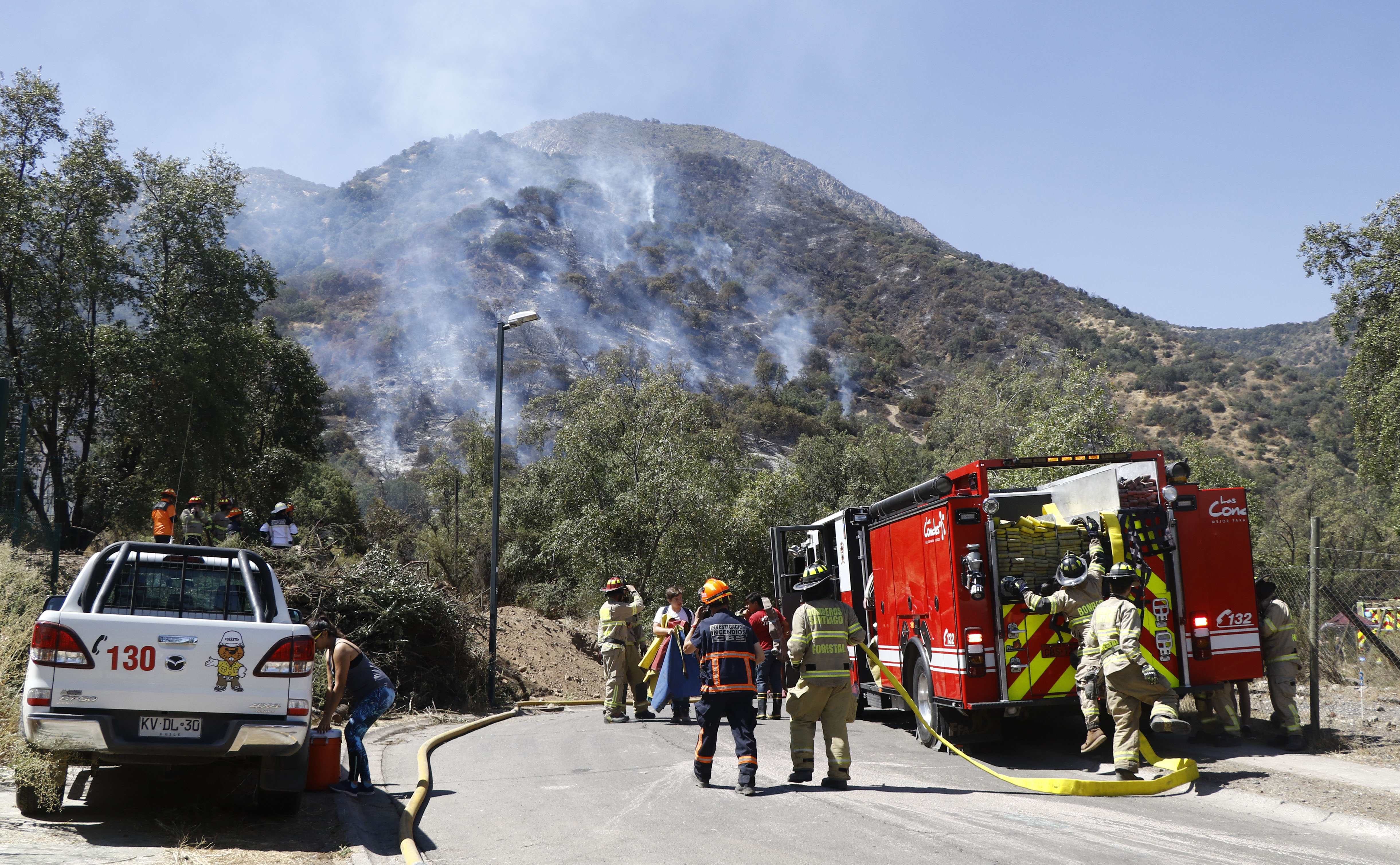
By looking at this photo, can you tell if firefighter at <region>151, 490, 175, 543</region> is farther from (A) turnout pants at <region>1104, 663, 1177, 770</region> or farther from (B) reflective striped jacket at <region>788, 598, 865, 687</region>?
(A) turnout pants at <region>1104, 663, 1177, 770</region>

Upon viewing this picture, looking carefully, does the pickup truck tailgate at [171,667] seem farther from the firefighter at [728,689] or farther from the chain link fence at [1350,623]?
the chain link fence at [1350,623]

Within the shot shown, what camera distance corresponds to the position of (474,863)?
568 centimetres

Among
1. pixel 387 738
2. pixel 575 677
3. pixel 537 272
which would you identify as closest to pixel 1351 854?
pixel 387 738

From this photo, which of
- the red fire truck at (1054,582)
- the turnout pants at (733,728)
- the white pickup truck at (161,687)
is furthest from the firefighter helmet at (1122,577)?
the white pickup truck at (161,687)

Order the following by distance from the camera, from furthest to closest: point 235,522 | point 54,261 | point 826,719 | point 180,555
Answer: point 54,261 → point 235,522 → point 826,719 → point 180,555

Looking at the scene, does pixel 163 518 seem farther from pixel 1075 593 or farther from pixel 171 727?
pixel 1075 593

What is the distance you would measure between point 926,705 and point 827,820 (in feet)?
13.7

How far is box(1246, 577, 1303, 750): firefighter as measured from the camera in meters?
9.60

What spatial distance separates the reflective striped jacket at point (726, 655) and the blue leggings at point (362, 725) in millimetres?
2581

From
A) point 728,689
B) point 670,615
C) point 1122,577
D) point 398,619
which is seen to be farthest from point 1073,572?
point 398,619

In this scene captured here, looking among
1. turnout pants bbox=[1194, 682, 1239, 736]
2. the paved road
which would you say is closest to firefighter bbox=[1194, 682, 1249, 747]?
turnout pants bbox=[1194, 682, 1239, 736]

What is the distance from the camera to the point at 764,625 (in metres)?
13.7

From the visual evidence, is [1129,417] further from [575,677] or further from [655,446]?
[575,677]

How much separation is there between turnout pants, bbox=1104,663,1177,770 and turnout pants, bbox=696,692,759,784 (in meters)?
3.19
